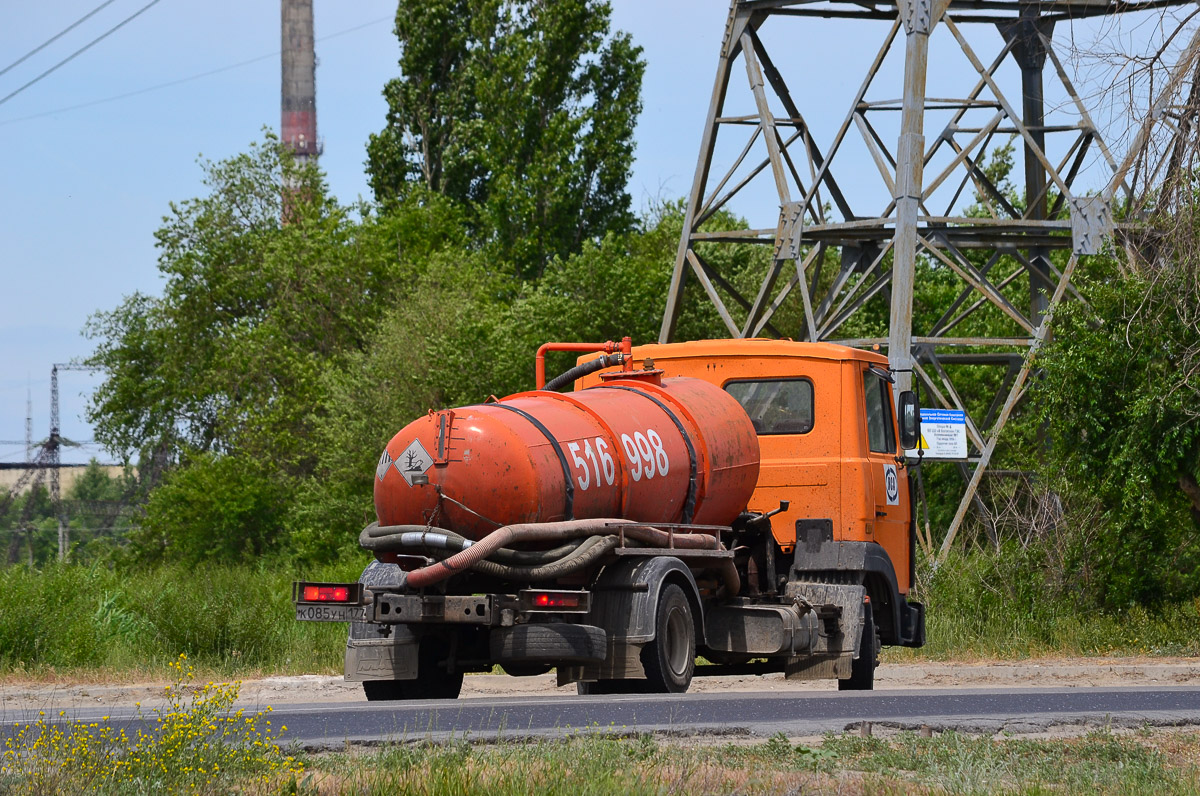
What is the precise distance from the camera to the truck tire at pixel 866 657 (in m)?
13.4

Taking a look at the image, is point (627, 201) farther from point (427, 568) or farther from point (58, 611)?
point (427, 568)

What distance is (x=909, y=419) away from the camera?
14219mm

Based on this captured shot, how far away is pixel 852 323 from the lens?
3400 centimetres

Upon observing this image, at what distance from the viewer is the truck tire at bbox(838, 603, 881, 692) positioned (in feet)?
44.0

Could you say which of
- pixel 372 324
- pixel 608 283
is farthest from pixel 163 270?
pixel 608 283

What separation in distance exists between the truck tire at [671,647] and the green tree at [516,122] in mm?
35858

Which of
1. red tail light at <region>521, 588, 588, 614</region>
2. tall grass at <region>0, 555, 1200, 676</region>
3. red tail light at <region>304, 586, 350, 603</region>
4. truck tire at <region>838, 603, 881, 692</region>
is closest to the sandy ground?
tall grass at <region>0, 555, 1200, 676</region>

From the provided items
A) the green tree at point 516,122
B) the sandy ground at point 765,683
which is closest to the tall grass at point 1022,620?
the sandy ground at point 765,683

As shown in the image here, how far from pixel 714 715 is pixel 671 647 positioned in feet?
6.56

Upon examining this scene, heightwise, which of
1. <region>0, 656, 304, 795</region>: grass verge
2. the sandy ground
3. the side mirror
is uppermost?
the side mirror

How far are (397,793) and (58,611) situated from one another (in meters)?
12.3

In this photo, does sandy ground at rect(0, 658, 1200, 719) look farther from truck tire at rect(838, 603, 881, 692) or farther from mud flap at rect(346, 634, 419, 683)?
mud flap at rect(346, 634, 419, 683)

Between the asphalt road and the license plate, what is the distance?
58 centimetres

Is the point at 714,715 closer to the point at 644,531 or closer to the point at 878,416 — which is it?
the point at 644,531
